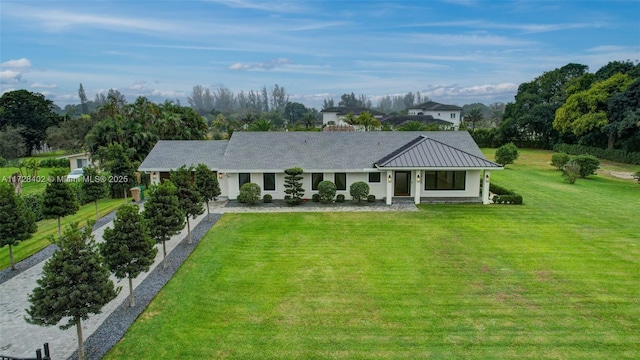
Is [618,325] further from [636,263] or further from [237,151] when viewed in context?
[237,151]

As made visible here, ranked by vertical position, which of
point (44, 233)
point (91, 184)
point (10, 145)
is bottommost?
point (44, 233)

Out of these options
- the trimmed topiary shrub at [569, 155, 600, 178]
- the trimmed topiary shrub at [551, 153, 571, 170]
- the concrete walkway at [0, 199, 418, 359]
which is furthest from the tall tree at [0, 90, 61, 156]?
the trimmed topiary shrub at [569, 155, 600, 178]

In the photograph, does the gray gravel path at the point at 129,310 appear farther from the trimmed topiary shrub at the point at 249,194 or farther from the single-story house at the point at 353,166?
the single-story house at the point at 353,166

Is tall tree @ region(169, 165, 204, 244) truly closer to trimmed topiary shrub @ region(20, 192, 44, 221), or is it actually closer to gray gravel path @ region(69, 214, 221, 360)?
gray gravel path @ region(69, 214, 221, 360)

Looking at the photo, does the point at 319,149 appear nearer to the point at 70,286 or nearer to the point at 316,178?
the point at 316,178

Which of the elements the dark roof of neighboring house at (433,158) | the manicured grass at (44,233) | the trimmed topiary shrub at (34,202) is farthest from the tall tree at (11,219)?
the dark roof of neighboring house at (433,158)

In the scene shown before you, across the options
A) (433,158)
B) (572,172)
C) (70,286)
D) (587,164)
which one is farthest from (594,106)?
(70,286)

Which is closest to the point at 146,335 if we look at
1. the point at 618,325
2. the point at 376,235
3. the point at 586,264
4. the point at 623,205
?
the point at 376,235

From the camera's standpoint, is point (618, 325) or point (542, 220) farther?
point (542, 220)
